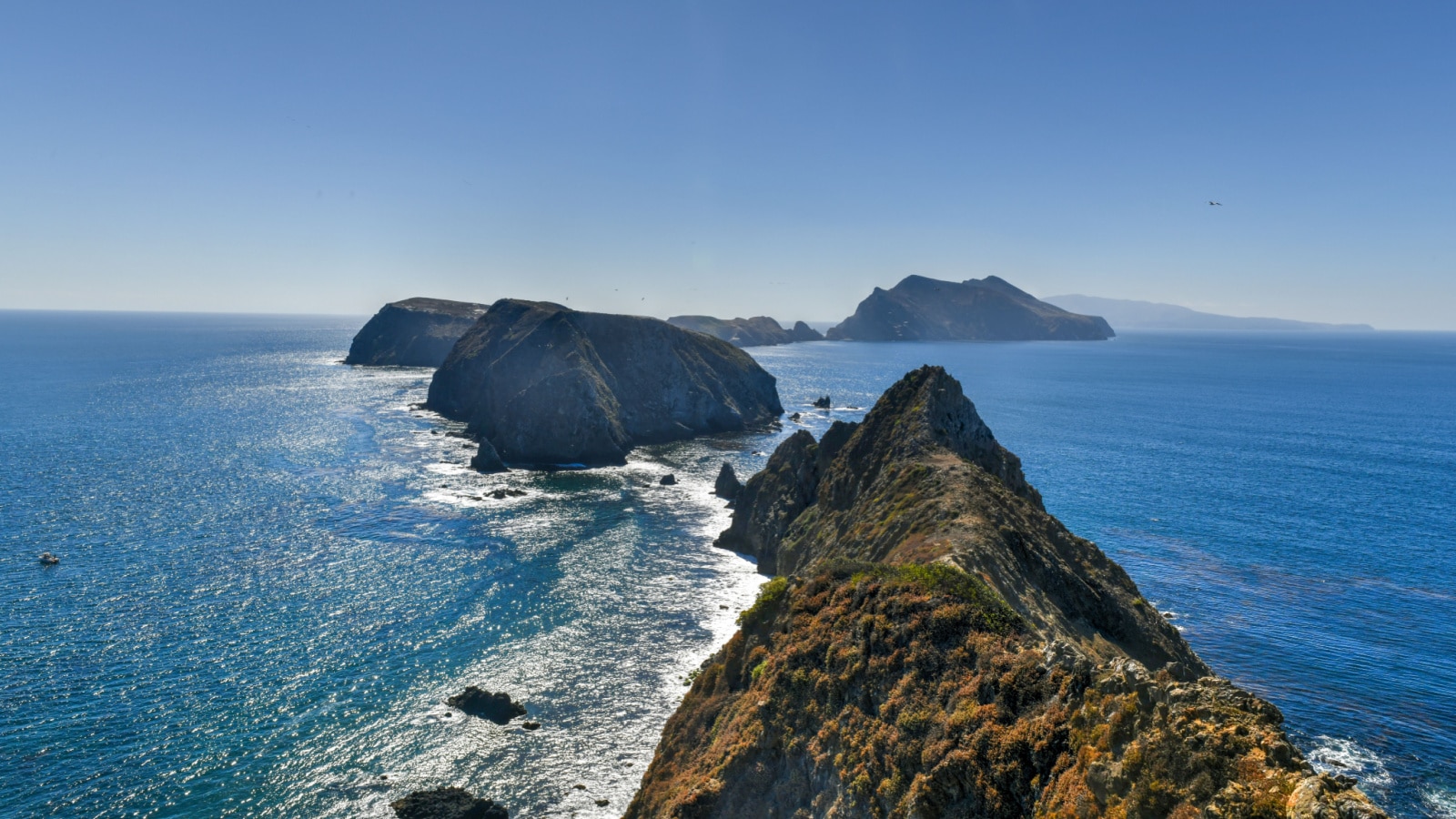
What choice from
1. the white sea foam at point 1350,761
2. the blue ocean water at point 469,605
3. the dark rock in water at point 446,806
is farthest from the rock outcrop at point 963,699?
the blue ocean water at point 469,605

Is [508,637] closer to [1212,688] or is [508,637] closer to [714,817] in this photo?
[714,817]

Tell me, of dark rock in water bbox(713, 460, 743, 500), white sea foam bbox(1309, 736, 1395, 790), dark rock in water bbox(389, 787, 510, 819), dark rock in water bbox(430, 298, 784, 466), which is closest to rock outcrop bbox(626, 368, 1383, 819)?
white sea foam bbox(1309, 736, 1395, 790)

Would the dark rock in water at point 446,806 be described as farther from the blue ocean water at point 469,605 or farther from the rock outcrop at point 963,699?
the rock outcrop at point 963,699

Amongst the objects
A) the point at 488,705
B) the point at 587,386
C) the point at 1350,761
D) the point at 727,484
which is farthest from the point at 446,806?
the point at 587,386

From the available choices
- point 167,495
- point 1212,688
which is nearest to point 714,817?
point 1212,688

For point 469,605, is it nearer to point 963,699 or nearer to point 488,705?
point 488,705

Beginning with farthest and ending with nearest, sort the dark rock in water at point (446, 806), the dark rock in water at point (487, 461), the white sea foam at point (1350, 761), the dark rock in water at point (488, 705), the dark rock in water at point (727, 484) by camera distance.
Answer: the dark rock in water at point (487, 461)
the dark rock in water at point (727, 484)
the dark rock in water at point (488, 705)
the white sea foam at point (1350, 761)
the dark rock in water at point (446, 806)
